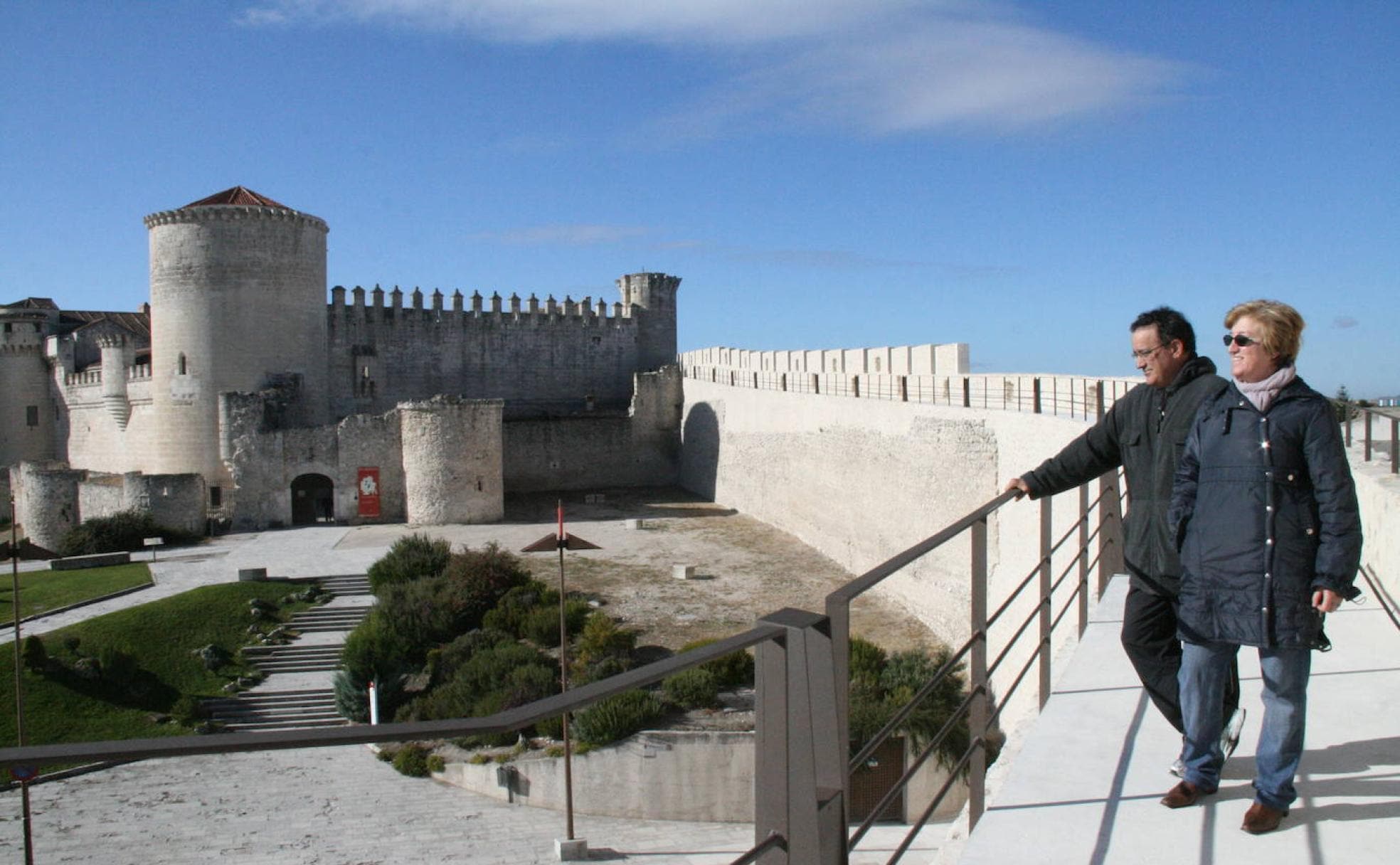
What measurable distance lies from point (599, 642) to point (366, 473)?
38.0 ft

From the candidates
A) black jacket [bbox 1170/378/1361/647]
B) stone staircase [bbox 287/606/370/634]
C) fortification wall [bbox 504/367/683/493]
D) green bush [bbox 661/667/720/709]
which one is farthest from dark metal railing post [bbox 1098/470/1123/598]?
fortification wall [bbox 504/367/683/493]

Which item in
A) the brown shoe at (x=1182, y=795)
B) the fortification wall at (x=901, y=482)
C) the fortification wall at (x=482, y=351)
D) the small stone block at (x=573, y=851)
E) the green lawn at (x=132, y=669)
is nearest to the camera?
the brown shoe at (x=1182, y=795)

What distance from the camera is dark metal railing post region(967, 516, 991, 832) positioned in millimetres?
2717

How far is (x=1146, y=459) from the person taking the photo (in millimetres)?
3100

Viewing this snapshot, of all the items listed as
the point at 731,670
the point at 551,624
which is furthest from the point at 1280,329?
the point at 551,624

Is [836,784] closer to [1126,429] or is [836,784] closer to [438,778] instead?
[1126,429]

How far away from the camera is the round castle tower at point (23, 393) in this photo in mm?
29750

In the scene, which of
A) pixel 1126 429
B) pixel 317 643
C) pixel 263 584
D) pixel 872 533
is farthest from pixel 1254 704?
pixel 263 584

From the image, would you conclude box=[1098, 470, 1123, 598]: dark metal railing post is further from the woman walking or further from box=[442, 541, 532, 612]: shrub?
box=[442, 541, 532, 612]: shrub

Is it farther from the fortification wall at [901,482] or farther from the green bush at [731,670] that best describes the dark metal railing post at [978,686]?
the green bush at [731,670]

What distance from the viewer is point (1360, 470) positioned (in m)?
5.48

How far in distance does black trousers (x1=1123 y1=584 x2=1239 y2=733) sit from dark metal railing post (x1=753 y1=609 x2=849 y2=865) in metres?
1.75

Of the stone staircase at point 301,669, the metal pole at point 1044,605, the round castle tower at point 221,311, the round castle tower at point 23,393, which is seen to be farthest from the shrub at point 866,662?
the round castle tower at point 23,393

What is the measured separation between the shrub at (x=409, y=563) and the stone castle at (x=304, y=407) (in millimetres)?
4480
